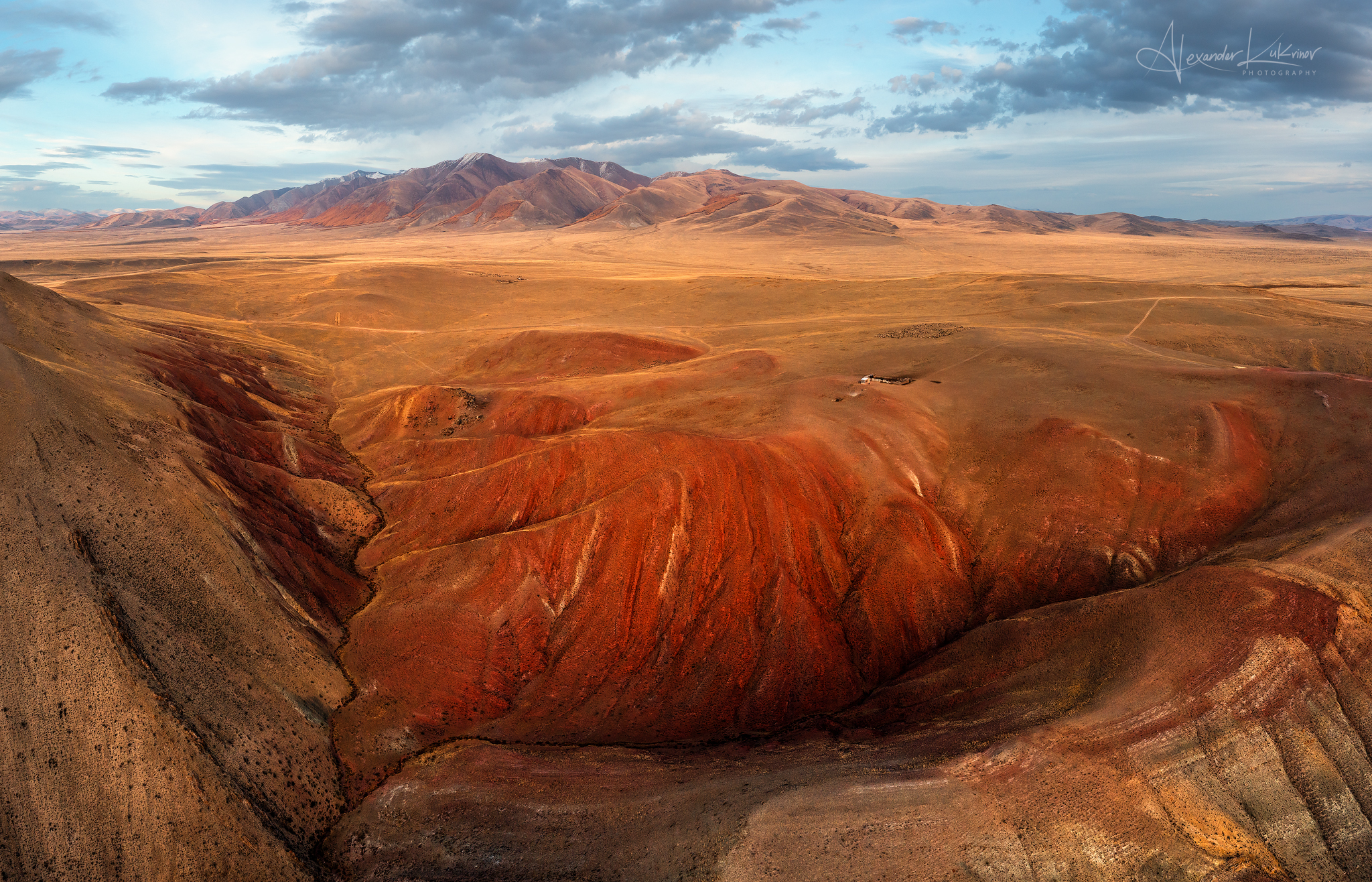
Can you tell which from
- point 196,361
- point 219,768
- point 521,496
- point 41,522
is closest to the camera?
point 219,768

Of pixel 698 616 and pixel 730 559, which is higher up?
pixel 730 559

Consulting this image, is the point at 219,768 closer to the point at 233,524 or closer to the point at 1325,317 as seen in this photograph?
the point at 233,524

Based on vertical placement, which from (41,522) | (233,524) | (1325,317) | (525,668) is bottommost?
(525,668)

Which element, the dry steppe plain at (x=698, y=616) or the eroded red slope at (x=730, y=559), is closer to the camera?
the dry steppe plain at (x=698, y=616)

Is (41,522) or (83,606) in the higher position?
(41,522)

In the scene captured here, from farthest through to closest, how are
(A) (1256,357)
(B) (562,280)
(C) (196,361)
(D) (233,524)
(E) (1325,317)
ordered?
(B) (562,280) → (E) (1325,317) → (A) (1256,357) → (C) (196,361) → (D) (233,524)

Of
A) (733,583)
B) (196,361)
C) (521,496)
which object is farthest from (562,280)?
(733,583)

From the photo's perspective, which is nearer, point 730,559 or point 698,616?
point 698,616

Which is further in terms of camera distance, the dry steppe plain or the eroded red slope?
the eroded red slope
